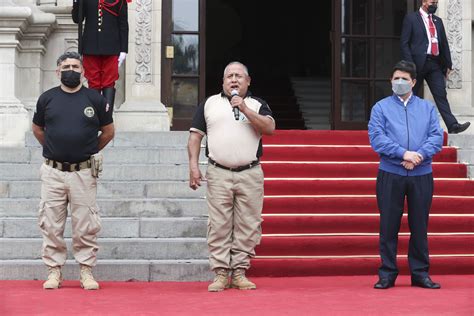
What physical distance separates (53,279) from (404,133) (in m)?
3.14

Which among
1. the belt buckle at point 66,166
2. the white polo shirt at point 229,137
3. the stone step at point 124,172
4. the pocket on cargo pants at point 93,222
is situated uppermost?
the white polo shirt at point 229,137

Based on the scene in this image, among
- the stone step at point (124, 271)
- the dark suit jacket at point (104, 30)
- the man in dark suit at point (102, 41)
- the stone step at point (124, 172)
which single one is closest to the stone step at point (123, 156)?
the stone step at point (124, 172)

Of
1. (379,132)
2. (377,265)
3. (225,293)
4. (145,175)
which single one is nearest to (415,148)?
(379,132)

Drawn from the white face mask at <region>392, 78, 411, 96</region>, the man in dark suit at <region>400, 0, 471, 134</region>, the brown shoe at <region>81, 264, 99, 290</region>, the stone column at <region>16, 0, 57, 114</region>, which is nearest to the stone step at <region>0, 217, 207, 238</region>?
the brown shoe at <region>81, 264, 99, 290</region>

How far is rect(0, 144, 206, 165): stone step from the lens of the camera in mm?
12086

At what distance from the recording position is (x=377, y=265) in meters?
10.2

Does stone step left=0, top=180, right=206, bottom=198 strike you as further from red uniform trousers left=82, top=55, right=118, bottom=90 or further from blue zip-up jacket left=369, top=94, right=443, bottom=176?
blue zip-up jacket left=369, top=94, right=443, bottom=176

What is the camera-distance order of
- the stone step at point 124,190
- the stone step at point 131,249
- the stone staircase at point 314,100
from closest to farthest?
the stone step at point 131,249, the stone step at point 124,190, the stone staircase at point 314,100

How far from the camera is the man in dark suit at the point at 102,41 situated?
12.6 meters

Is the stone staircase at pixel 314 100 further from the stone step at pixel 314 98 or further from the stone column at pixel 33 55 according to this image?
the stone column at pixel 33 55

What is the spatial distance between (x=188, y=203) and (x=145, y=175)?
100 centimetres

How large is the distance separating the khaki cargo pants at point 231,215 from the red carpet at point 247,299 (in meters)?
0.31

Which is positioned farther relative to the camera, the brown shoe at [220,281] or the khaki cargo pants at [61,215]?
Answer: the khaki cargo pants at [61,215]

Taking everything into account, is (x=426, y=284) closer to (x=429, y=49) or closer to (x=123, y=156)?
(x=123, y=156)
